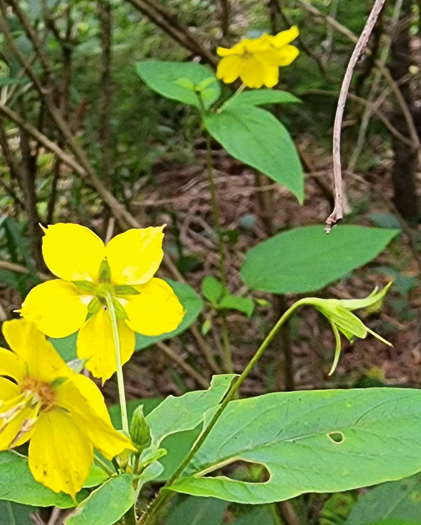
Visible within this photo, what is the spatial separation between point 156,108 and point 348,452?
1.85 meters

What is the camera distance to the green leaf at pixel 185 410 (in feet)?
2.01

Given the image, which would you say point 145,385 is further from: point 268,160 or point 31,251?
point 268,160

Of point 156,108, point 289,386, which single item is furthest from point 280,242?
point 156,108

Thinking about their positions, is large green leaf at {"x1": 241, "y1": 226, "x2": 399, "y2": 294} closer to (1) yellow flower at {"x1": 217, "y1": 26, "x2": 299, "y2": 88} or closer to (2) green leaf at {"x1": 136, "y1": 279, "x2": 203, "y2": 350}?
(2) green leaf at {"x1": 136, "y1": 279, "x2": 203, "y2": 350}

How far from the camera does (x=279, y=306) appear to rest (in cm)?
143

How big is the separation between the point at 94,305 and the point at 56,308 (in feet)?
0.11

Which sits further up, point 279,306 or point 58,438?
point 58,438

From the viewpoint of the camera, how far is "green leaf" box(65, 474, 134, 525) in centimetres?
50

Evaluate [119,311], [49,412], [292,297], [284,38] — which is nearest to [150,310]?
[119,311]

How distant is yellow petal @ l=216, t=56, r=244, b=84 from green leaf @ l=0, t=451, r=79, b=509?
2.53 feet

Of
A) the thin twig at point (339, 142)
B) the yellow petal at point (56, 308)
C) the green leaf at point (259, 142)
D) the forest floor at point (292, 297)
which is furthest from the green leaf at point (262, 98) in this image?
the yellow petal at point (56, 308)

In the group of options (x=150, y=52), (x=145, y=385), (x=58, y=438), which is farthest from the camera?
(x=150, y=52)

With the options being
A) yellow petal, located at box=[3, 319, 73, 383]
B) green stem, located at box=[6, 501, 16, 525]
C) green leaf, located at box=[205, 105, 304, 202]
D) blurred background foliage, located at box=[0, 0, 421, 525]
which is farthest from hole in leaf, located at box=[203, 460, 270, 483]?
yellow petal, located at box=[3, 319, 73, 383]

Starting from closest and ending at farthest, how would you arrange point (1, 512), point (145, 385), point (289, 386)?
point (1, 512)
point (289, 386)
point (145, 385)
